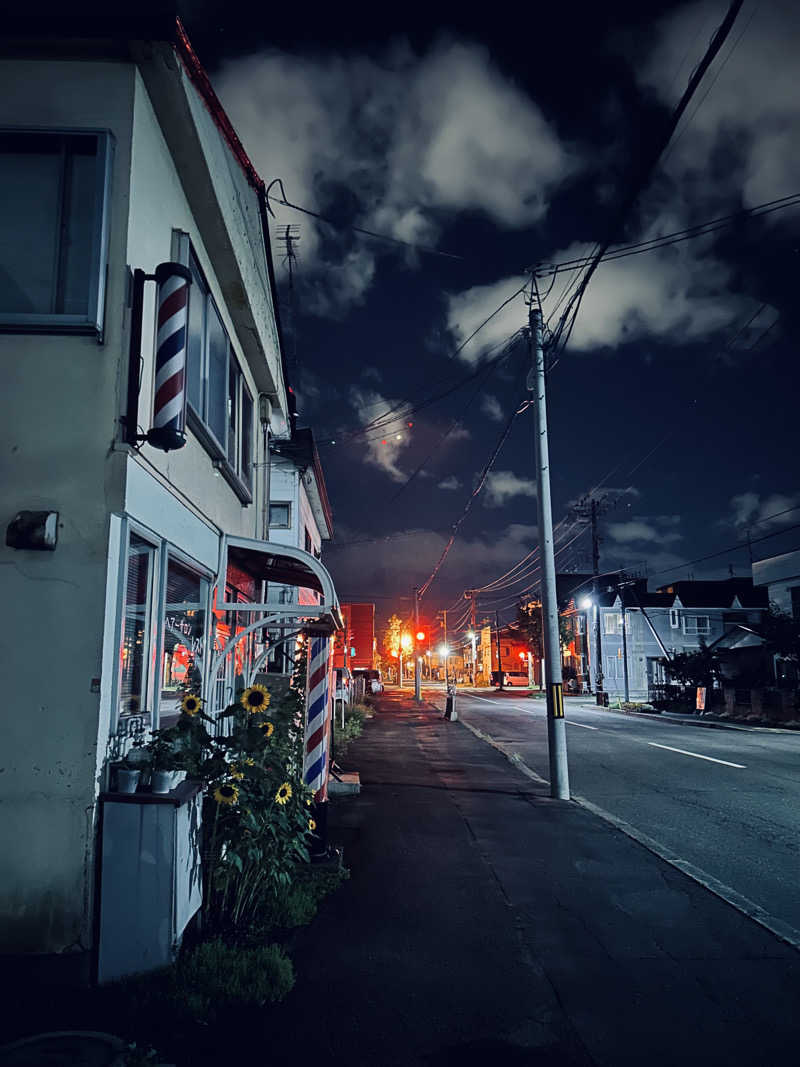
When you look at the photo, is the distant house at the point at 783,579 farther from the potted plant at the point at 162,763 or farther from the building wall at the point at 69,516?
the building wall at the point at 69,516

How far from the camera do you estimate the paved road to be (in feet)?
24.0

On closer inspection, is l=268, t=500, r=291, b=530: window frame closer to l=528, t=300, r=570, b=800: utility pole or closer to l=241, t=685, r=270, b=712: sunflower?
l=528, t=300, r=570, b=800: utility pole

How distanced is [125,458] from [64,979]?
10.9ft

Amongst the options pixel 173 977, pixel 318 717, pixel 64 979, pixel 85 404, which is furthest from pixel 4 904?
pixel 318 717

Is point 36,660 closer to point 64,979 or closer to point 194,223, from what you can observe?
point 64,979

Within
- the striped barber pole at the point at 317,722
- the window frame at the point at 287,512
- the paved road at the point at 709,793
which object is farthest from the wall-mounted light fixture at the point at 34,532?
the window frame at the point at 287,512

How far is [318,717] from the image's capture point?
8.29 m

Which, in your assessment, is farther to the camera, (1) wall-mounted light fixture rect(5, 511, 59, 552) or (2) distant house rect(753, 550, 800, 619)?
(2) distant house rect(753, 550, 800, 619)

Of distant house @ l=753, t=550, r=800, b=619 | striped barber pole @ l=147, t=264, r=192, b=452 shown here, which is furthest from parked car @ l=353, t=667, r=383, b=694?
striped barber pole @ l=147, t=264, r=192, b=452

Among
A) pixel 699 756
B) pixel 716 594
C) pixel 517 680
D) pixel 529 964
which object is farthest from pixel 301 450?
pixel 517 680

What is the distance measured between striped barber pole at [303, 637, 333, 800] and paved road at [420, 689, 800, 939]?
3.89 meters

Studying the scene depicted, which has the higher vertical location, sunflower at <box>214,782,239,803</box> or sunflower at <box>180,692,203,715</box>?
sunflower at <box>180,692,203,715</box>

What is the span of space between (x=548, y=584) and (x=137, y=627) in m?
7.59

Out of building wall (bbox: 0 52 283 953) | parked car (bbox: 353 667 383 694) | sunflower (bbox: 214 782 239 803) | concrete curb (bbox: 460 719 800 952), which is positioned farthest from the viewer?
parked car (bbox: 353 667 383 694)
